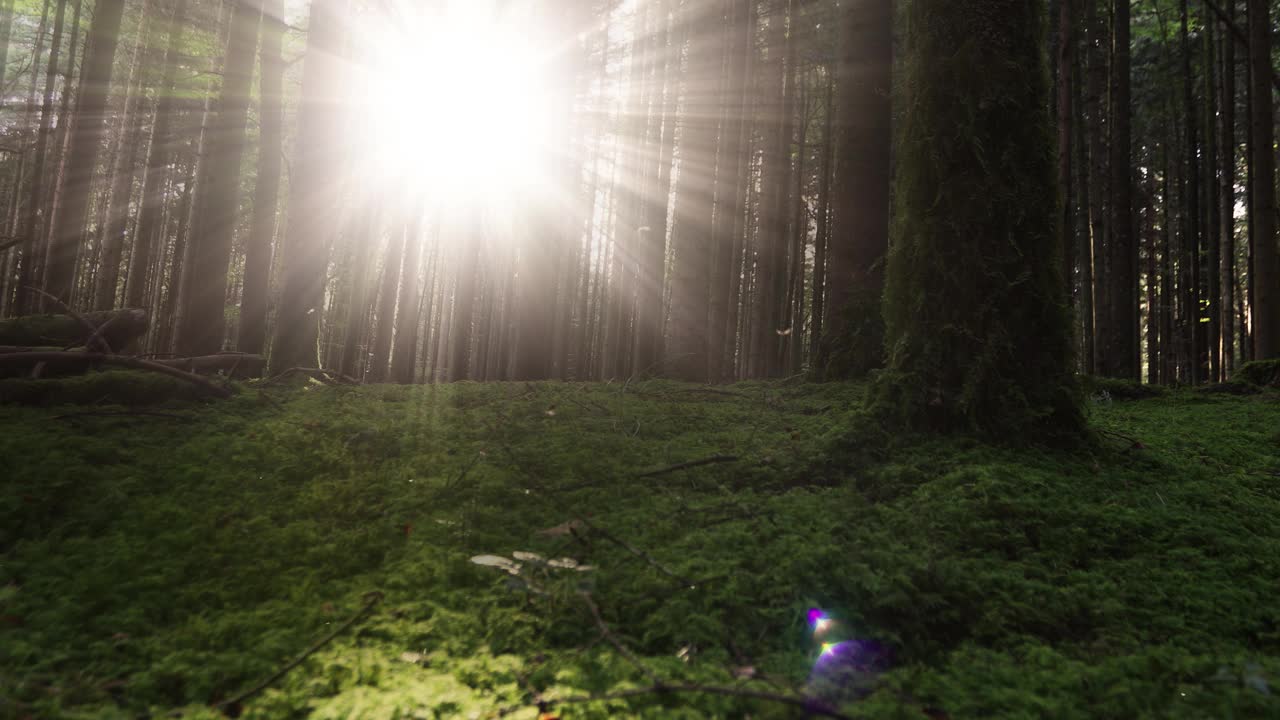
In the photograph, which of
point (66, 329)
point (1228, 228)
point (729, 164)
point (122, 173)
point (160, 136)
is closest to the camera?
point (66, 329)

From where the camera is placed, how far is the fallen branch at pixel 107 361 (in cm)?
311

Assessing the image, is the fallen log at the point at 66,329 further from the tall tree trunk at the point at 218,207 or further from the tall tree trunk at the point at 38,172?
the tall tree trunk at the point at 38,172

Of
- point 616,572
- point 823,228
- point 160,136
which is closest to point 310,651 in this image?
point 616,572

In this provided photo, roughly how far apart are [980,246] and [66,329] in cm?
588

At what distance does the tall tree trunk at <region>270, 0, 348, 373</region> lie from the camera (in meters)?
7.05

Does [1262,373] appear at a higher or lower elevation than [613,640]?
higher

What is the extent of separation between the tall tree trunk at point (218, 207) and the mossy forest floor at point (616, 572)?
599cm

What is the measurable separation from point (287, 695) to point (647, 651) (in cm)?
84

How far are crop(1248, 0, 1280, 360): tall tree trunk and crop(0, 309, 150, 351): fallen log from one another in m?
13.2

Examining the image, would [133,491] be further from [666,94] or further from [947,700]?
[666,94]

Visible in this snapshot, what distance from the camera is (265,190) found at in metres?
7.86

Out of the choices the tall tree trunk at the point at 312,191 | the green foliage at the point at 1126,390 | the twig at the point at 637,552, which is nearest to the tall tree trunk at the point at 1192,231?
the green foliage at the point at 1126,390

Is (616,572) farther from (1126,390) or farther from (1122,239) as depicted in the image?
(1122,239)

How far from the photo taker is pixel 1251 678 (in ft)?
4.20
